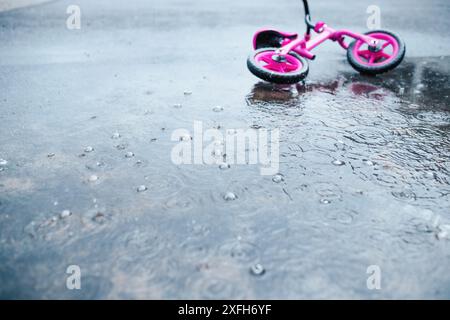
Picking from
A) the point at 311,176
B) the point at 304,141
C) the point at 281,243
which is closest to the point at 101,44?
the point at 304,141

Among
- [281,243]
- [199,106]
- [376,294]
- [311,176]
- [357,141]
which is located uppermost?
[199,106]

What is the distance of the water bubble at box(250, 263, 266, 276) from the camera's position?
1847 mm

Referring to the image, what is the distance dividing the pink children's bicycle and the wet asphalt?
0.22 meters

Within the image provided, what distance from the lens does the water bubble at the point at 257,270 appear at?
185 centimetres

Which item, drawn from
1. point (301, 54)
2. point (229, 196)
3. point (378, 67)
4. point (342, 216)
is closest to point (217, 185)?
point (229, 196)

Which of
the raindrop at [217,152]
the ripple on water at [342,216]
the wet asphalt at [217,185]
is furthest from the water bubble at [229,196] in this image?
the ripple on water at [342,216]

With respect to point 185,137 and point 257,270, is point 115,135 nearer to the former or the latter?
point 185,137

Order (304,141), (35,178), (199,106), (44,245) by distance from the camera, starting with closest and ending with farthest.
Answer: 1. (44,245)
2. (35,178)
3. (304,141)
4. (199,106)

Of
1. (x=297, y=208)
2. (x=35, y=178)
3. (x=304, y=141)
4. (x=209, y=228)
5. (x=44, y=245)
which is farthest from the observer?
(x=304, y=141)

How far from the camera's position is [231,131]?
3.25 meters

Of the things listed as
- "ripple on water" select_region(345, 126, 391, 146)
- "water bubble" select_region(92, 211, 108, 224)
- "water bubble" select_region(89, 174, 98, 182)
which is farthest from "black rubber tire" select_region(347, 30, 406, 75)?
"water bubble" select_region(92, 211, 108, 224)

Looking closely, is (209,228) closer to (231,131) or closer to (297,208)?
(297,208)

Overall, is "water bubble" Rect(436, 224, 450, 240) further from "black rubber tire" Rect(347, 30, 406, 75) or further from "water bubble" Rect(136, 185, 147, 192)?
"black rubber tire" Rect(347, 30, 406, 75)

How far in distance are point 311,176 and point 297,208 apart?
1.40ft
